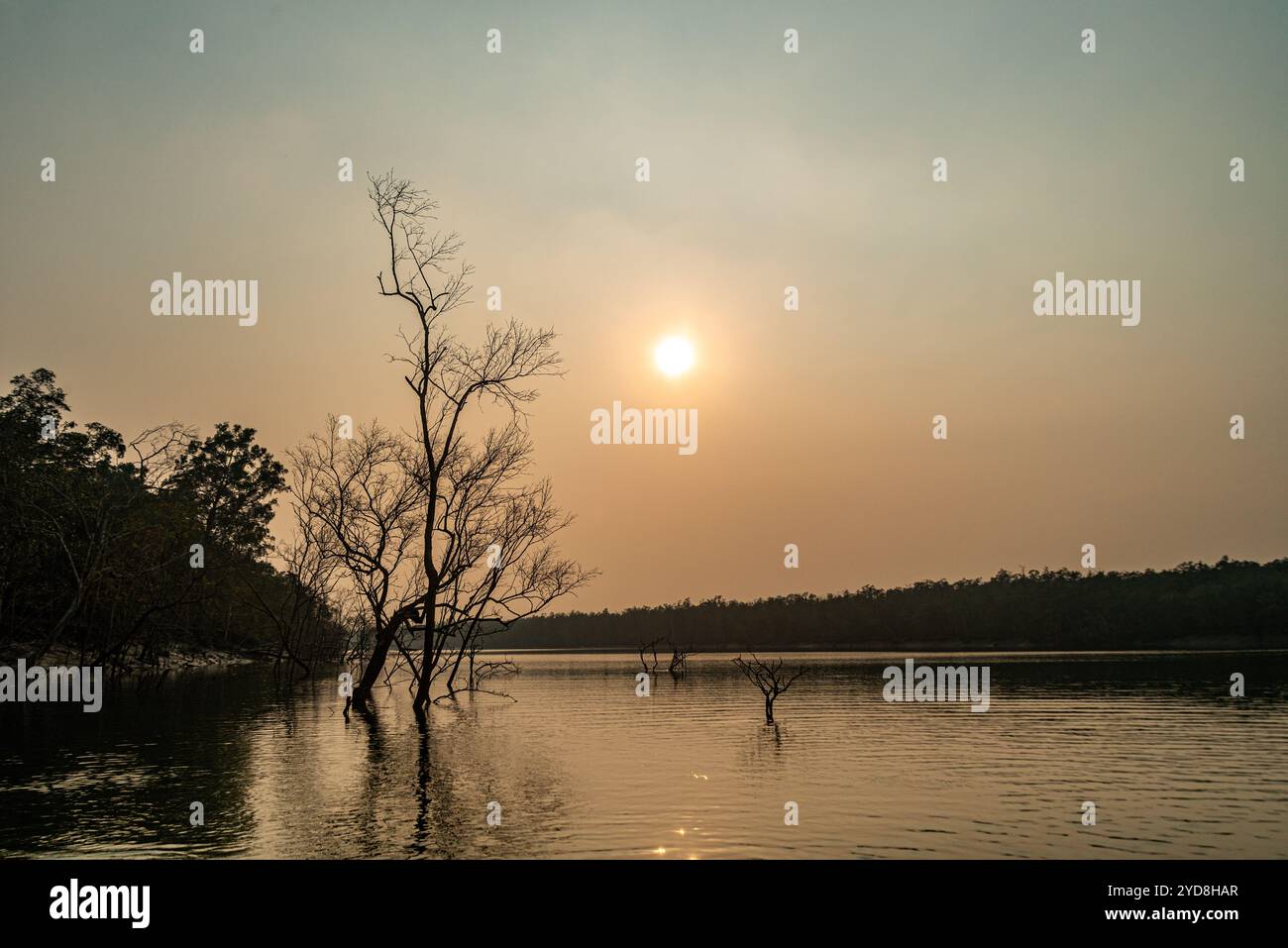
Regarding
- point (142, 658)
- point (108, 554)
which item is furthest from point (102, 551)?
point (142, 658)

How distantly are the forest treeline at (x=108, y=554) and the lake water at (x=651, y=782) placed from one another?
12511mm

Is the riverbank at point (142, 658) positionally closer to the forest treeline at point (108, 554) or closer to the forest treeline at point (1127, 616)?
the forest treeline at point (108, 554)

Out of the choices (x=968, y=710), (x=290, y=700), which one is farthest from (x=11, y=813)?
(x=968, y=710)

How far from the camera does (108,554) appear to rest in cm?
5703

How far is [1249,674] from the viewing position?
75750 millimetres

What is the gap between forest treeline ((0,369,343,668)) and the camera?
5391 centimetres

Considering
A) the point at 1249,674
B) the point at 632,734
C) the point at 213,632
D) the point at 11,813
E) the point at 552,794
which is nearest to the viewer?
the point at 11,813

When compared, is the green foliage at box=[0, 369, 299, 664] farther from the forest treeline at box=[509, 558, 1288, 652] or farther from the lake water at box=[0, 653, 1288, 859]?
the forest treeline at box=[509, 558, 1288, 652]

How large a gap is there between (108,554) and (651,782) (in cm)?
4644

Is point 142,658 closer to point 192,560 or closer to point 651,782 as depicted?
point 192,560
